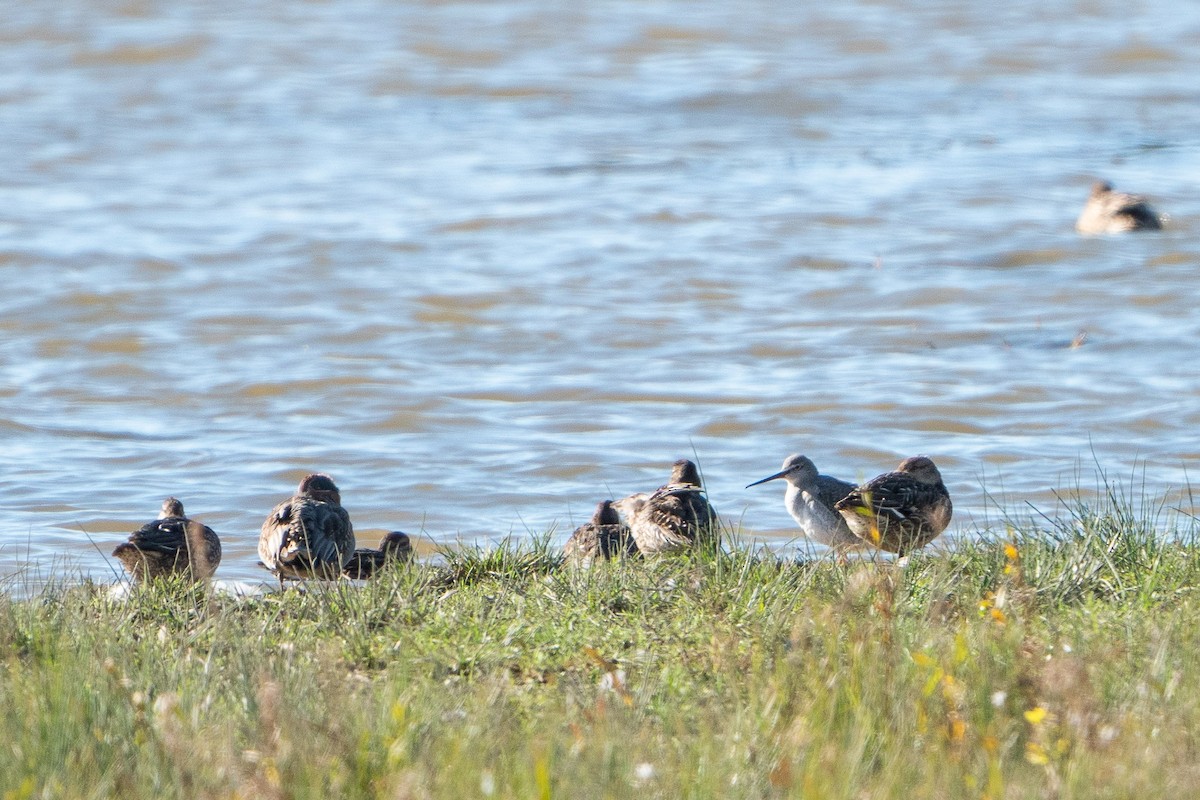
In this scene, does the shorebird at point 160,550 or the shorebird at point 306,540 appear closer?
the shorebird at point 160,550

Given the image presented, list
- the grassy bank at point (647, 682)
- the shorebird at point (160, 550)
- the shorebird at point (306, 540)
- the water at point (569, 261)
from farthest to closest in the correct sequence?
the water at point (569, 261) → the shorebird at point (306, 540) → the shorebird at point (160, 550) → the grassy bank at point (647, 682)

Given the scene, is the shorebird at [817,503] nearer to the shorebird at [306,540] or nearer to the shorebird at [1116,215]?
the shorebird at [306,540]

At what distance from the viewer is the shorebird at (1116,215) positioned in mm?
16656

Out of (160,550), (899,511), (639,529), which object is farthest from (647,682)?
(160,550)

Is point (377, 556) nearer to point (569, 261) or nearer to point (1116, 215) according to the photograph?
point (569, 261)

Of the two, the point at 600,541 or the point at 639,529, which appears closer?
the point at 600,541

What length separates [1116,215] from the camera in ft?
54.8

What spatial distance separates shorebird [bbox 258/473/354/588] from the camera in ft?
23.9

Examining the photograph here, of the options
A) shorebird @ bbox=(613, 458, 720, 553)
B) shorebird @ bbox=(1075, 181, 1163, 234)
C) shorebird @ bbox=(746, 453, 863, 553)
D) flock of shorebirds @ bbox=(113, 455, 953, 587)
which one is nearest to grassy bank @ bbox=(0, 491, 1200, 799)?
shorebird @ bbox=(613, 458, 720, 553)

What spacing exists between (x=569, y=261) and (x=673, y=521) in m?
8.54

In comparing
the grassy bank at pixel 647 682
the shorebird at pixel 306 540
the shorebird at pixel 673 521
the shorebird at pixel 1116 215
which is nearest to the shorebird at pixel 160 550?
the shorebird at pixel 306 540

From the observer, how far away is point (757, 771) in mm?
4496

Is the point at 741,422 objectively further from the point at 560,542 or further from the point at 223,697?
the point at 223,697

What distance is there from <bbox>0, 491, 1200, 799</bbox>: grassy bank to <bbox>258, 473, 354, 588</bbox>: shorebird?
0.74 m
